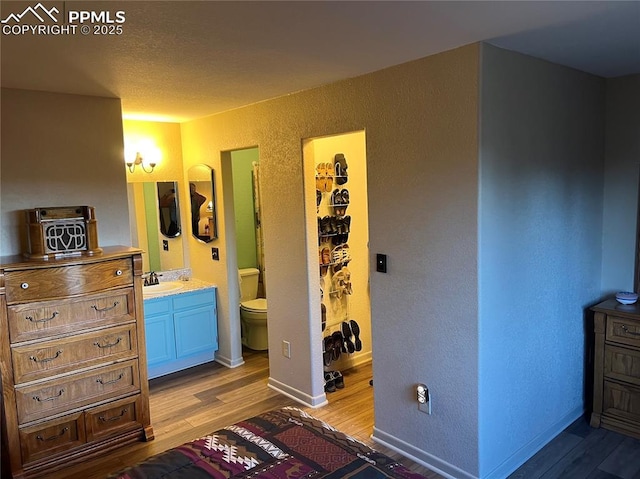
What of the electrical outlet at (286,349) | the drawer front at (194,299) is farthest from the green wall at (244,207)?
the electrical outlet at (286,349)

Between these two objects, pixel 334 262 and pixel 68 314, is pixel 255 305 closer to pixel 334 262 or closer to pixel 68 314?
pixel 334 262

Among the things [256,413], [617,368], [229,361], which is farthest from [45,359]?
[617,368]

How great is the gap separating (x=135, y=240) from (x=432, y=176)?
9.74 feet

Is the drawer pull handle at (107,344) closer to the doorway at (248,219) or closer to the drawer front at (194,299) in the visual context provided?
the drawer front at (194,299)

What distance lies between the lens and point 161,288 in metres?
4.36

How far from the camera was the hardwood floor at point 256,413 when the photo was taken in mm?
2783

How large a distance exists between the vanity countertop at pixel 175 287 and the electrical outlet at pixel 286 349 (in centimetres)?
103

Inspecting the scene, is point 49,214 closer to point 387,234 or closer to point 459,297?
point 387,234

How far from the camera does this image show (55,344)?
2830mm

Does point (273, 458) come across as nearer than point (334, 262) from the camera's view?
Yes

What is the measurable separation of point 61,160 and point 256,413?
2.27 m

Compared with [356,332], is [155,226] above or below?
above

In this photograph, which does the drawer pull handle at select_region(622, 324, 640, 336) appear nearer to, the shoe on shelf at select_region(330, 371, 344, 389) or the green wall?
the shoe on shelf at select_region(330, 371, 344, 389)

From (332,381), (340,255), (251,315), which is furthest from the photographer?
(251,315)
